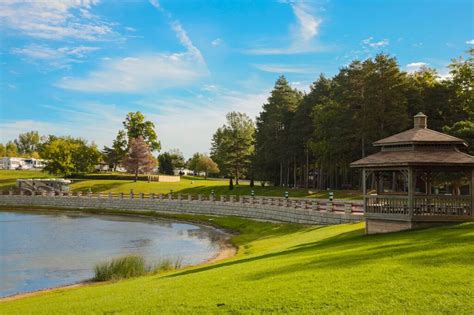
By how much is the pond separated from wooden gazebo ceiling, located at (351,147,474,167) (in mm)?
10640

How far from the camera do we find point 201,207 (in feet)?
175

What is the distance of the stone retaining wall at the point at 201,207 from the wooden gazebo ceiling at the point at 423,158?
9732 millimetres

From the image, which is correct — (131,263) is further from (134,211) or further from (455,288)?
(134,211)

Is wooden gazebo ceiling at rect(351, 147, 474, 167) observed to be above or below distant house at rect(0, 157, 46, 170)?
below

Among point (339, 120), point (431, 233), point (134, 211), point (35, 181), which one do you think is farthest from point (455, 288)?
point (35, 181)

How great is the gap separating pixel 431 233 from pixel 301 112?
52.7 metres

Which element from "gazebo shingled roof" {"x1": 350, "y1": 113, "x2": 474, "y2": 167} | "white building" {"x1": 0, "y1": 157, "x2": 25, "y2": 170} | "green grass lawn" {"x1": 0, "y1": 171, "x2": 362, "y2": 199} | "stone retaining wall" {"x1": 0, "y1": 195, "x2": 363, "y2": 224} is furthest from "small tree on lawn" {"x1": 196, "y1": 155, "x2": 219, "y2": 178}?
"gazebo shingled roof" {"x1": 350, "y1": 113, "x2": 474, "y2": 167}

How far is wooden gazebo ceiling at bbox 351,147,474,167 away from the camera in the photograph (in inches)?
771

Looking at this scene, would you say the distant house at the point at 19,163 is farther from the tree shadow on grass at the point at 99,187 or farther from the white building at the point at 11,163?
the tree shadow on grass at the point at 99,187

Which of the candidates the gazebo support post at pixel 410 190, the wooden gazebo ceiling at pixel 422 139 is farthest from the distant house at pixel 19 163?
the gazebo support post at pixel 410 190

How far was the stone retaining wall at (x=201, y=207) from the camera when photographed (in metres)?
33.6

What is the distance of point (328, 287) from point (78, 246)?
24.4 meters

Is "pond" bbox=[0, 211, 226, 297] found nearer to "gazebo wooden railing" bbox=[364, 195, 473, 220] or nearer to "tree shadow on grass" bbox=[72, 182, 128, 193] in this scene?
"gazebo wooden railing" bbox=[364, 195, 473, 220]

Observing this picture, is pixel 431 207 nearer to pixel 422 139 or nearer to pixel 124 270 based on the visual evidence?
pixel 422 139
